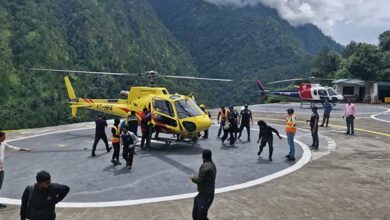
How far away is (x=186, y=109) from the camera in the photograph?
15.1 metres

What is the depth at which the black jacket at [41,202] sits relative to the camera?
516 centimetres

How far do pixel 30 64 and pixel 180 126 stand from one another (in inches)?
2634

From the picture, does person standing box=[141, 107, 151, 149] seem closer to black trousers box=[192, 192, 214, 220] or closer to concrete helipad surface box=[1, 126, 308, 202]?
concrete helipad surface box=[1, 126, 308, 202]

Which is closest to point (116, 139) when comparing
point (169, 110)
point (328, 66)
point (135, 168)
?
point (135, 168)

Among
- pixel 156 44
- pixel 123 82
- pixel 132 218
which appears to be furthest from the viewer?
pixel 156 44

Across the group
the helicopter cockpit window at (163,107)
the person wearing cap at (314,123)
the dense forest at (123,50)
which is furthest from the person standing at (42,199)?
the dense forest at (123,50)

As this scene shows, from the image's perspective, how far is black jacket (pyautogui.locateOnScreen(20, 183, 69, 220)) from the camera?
16.9 ft

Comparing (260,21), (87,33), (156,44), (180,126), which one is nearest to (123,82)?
(87,33)

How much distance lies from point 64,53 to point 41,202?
8421 centimetres

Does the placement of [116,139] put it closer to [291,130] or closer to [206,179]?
[291,130]

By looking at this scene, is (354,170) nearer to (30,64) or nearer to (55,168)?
(55,168)

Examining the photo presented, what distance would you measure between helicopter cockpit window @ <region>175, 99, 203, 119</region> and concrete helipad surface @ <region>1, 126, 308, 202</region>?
1.46 m

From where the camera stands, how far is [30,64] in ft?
239

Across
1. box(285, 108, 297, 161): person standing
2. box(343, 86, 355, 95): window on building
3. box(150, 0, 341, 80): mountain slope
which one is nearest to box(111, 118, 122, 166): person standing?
box(285, 108, 297, 161): person standing
